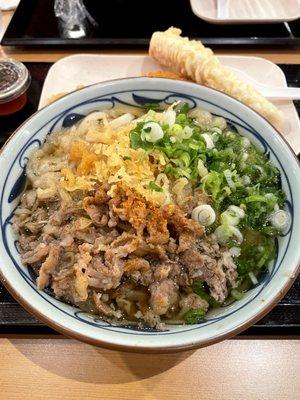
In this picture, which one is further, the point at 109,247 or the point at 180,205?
the point at 180,205

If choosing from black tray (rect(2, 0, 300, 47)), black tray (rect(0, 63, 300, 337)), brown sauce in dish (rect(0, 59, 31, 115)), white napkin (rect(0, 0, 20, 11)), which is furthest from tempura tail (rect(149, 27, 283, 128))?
white napkin (rect(0, 0, 20, 11))

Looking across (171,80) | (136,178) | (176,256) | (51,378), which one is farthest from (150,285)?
(171,80)

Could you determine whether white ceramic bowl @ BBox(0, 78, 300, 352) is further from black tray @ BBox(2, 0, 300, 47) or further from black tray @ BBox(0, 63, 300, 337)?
black tray @ BBox(2, 0, 300, 47)

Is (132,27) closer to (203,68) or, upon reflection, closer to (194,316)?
(203,68)

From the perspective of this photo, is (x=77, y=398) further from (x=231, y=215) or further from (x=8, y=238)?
(x=231, y=215)

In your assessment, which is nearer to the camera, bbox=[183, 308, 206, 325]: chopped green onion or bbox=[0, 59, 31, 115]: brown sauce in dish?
bbox=[183, 308, 206, 325]: chopped green onion

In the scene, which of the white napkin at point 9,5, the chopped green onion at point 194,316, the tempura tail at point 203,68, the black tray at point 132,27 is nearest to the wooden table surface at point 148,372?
the chopped green onion at point 194,316
